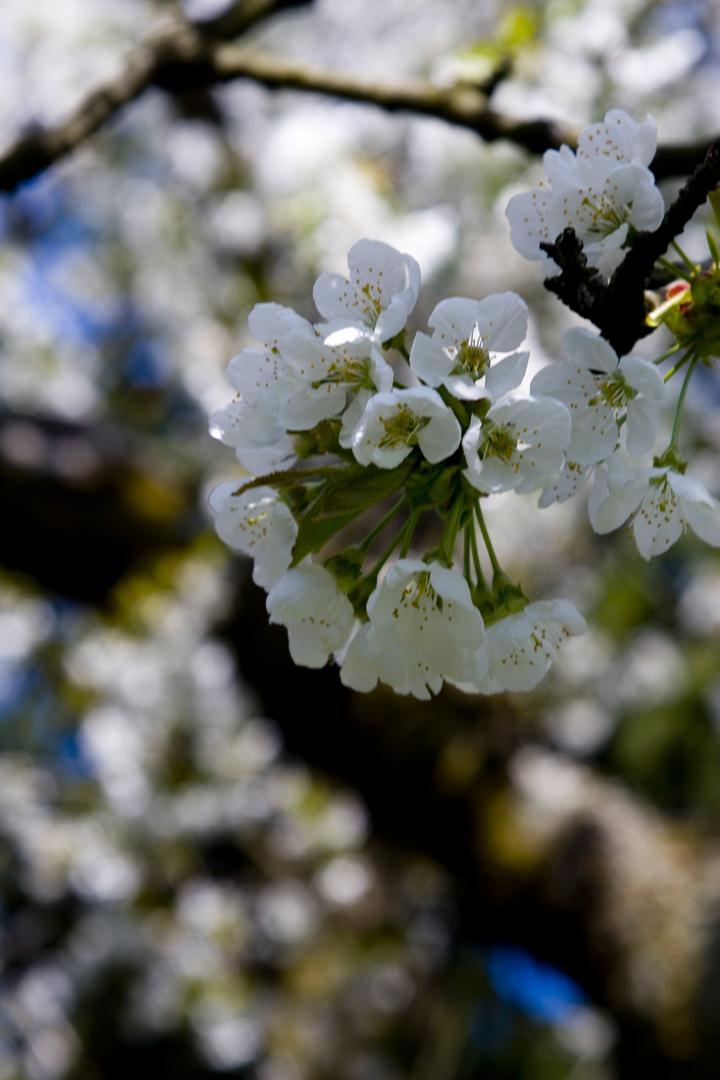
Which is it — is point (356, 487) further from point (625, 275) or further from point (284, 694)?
point (284, 694)

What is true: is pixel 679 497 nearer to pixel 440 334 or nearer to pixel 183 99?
pixel 440 334

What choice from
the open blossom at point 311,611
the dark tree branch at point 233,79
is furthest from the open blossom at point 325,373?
the dark tree branch at point 233,79

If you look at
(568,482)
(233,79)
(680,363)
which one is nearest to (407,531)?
(568,482)

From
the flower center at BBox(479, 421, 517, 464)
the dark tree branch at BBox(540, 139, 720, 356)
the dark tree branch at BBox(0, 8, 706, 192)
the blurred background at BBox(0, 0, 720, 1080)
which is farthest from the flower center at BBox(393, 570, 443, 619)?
the blurred background at BBox(0, 0, 720, 1080)

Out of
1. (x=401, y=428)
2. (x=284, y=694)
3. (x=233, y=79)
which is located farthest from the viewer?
(x=284, y=694)

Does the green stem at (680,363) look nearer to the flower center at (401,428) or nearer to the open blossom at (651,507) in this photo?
the open blossom at (651,507)

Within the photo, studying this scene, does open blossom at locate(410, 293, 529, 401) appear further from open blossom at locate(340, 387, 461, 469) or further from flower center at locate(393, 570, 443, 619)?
flower center at locate(393, 570, 443, 619)
